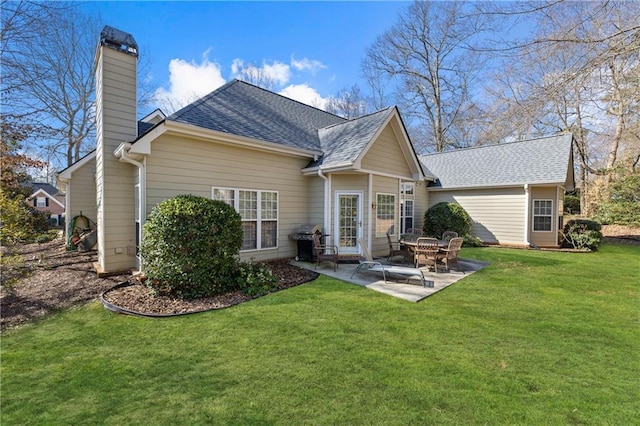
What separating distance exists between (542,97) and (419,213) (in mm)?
10850

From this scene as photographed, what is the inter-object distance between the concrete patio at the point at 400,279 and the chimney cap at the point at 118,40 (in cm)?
719

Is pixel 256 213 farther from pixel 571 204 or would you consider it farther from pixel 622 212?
pixel 571 204

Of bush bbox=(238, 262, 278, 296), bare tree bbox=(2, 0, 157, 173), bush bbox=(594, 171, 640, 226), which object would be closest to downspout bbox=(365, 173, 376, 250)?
bush bbox=(238, 262, 278, 296)

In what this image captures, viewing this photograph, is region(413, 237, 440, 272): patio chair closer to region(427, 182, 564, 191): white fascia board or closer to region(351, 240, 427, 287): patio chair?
region(351, 240, 427, 287): patio chair

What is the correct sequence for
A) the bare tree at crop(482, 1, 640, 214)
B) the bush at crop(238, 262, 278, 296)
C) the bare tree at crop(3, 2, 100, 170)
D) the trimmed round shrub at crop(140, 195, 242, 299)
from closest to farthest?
the bare tree at crop(482, 1, 640, 214) < the trimmed round shrub at crop(140, 195, 242, 299) < the bush at crop(238, 262, 278, 296) < the bare tree at crop(3, 2, 100, 170)

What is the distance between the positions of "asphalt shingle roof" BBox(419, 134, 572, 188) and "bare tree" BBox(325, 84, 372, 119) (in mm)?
12784

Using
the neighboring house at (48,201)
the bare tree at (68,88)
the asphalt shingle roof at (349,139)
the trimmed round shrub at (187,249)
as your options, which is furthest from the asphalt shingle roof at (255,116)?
the neighboring house at (48,201)

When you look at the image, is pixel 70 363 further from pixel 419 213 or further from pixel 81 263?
pixel 419 213

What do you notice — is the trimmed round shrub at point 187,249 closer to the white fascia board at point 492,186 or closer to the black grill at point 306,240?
the black grill at point 306,240

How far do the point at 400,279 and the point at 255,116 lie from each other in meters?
7.20

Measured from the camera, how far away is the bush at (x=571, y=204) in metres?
22.3

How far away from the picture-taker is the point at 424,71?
81.8 ft

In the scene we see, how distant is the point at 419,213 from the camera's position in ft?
51.5

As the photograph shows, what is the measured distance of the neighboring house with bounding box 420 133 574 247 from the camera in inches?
514
